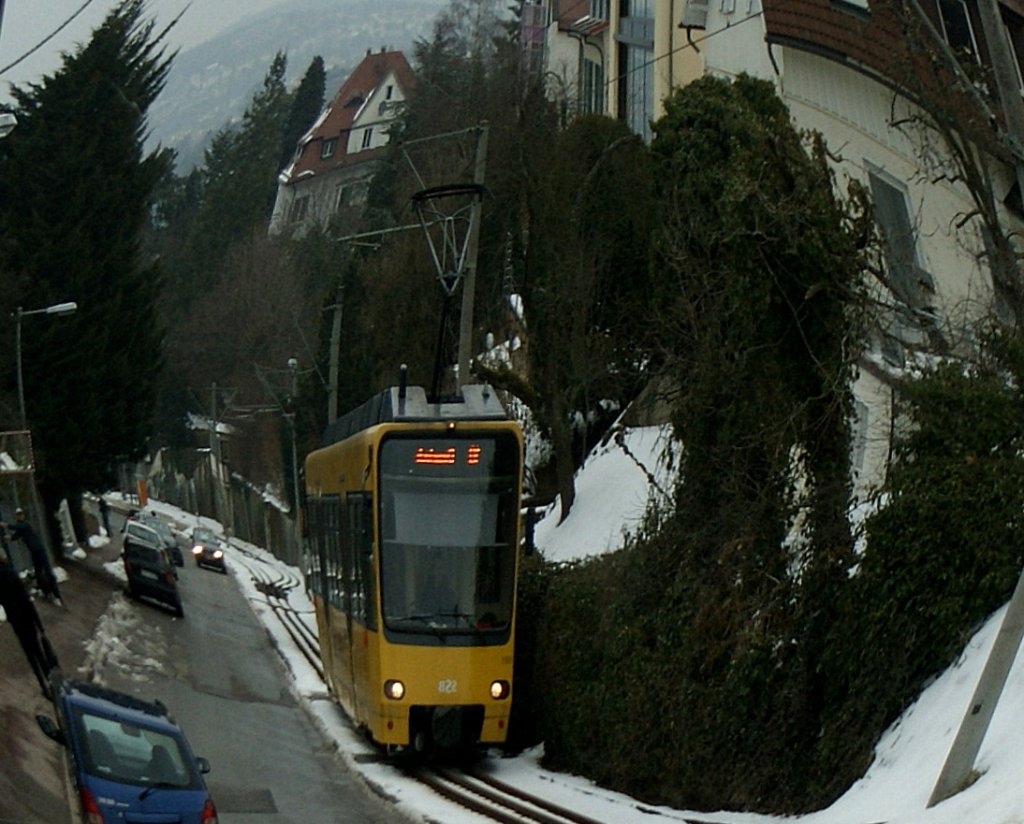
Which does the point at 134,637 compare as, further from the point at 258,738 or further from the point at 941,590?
the point at 941,590

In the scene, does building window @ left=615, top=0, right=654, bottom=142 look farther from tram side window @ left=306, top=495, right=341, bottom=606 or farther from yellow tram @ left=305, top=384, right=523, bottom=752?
yellow tram @ left=305, top=384, right=523, bottom=752

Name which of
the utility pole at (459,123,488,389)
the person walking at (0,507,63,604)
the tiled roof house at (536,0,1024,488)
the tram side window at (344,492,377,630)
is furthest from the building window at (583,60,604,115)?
the tram side window at (344,492,377,630)

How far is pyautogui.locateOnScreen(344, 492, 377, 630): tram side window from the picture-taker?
1916 cm

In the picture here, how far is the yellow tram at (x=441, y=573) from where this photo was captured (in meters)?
18.9

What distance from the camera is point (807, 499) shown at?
1664cm

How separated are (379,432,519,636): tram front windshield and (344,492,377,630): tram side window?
0.23 metres

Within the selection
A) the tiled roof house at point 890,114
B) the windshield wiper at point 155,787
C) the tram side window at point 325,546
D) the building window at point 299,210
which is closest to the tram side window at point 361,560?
the tram side window at point 325,546

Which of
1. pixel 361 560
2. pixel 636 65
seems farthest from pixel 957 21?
pixel 636 65

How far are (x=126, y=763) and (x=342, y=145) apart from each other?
111 meters

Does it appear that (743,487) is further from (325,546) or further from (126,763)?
(325,546)

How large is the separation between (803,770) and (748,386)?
405 centimetres

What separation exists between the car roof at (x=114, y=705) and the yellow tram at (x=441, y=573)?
167 inches

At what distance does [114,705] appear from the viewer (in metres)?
14.5

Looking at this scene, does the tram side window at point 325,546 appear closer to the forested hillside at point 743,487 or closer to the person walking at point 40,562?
the forested hillside at point 743,487
